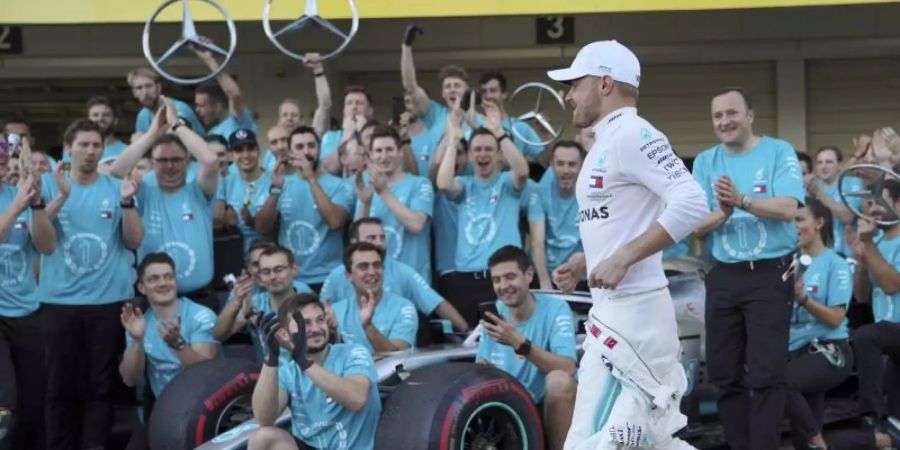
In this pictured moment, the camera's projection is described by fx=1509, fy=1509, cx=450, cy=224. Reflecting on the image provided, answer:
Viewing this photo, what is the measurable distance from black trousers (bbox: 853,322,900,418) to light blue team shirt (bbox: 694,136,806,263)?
142 centimetres

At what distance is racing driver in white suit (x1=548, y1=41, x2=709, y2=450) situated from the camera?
5812mm

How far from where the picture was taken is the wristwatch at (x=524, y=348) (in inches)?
312

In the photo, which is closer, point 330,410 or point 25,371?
point 330,410

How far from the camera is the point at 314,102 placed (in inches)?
598

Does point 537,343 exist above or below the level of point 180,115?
below

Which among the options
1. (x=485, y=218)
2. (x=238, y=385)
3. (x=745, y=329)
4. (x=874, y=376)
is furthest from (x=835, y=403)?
(x=238, y=385)

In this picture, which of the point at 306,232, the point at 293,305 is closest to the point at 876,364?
the point at 306,232

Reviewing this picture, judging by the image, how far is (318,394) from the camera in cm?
765

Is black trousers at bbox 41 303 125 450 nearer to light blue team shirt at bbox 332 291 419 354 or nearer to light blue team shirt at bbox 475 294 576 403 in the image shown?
light blue team shirt at bbox 332 291 419 354

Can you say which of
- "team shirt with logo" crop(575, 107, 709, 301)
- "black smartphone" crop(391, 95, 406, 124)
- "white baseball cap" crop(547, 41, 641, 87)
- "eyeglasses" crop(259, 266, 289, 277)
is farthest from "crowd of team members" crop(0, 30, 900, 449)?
"white baseball cap" crop(547, 41, 641, 87)

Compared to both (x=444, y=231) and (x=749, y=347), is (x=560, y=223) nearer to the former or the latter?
(x=444, y=231)

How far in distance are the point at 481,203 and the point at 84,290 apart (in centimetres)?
271

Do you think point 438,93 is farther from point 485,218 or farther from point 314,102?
point 485,218

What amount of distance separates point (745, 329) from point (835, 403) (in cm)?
188
